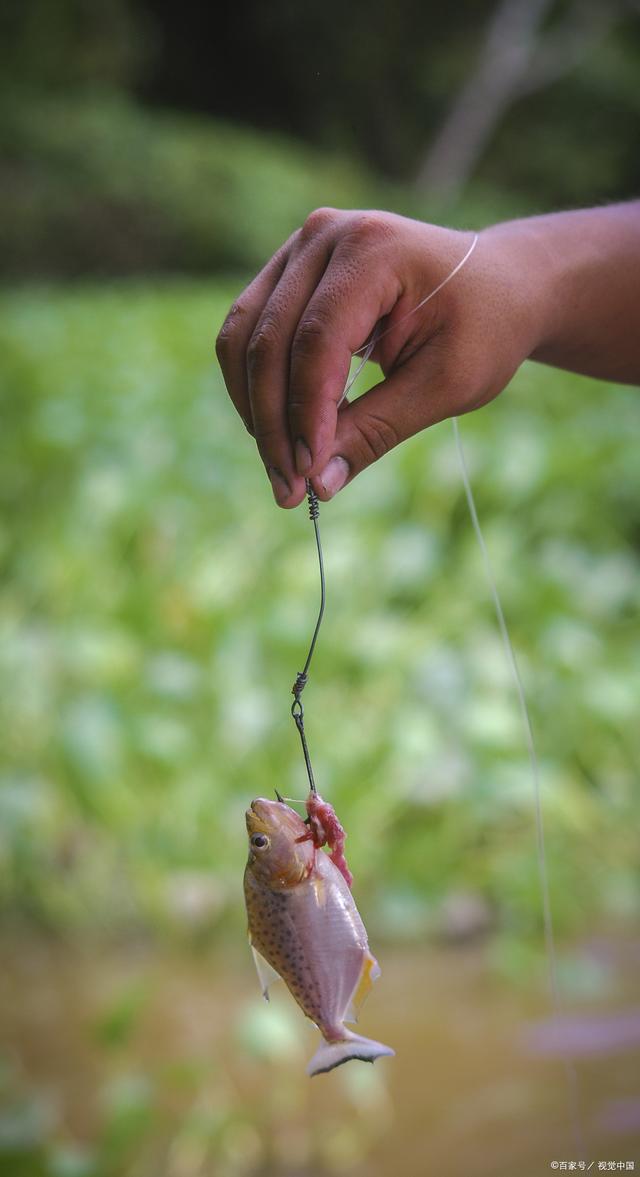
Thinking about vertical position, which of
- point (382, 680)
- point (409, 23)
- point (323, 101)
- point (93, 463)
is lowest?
point (382, 680)

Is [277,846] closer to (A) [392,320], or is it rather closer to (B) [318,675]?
(A) [392,320]

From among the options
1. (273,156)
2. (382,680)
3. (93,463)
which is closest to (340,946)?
(382,680)

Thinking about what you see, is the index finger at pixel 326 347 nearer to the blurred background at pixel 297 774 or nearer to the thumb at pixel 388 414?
the thumb at pixel 388 414

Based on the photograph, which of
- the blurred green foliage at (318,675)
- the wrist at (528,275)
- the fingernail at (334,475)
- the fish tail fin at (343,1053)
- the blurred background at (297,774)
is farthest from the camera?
the blurred green foliage at (318,675)

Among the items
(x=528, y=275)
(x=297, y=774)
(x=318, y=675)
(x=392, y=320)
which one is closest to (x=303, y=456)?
(x=392, y=320)

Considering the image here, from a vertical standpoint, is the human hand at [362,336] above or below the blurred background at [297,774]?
above

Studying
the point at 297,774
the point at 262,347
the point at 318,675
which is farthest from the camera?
the point at 318,675

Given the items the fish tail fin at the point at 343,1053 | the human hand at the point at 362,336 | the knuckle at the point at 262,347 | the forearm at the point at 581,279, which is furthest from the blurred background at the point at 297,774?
the fish tail fin at the point at 343,1053

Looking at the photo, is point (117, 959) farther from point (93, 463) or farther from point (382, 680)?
point (93, 463)
